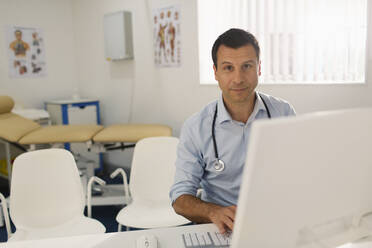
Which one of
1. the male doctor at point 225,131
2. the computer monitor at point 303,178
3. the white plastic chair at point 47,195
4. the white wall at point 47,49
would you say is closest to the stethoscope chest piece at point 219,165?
the male doctor at point 225,131

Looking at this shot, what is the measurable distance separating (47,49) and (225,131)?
381 cm

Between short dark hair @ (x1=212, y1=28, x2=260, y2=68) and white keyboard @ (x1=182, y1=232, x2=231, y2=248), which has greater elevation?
short dark hair @ (x1=212, y1=28, x2=260, y2=68)

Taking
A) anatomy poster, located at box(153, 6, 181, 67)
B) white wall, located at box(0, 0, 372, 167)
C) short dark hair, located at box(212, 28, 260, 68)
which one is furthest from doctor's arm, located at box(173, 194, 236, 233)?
anatomy poster, located at box(153, 6, 181, 67)

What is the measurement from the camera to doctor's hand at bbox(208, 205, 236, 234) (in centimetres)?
111

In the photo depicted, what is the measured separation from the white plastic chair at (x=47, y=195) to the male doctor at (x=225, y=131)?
2.44 feet

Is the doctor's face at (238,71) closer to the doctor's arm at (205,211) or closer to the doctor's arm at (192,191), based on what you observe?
the doctor's arm at (192,191)

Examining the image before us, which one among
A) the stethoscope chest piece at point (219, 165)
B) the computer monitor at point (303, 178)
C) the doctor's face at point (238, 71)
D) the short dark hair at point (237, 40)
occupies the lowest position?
the stethoscope chest piece at point (219, 165)

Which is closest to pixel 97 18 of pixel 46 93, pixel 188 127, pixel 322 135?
pixel 46 93

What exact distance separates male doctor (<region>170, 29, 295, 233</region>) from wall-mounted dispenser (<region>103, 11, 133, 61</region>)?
2.64 m

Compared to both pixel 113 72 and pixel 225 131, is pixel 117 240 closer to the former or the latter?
pixel 225 131

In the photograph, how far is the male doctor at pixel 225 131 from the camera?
140 centimetres

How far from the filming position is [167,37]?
12.2 feet

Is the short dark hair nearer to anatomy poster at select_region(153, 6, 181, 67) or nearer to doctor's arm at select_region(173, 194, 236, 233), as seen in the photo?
doctor's arm at select_region(173, 194, 236, 233)

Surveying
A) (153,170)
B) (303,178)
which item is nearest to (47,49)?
(153,170)
